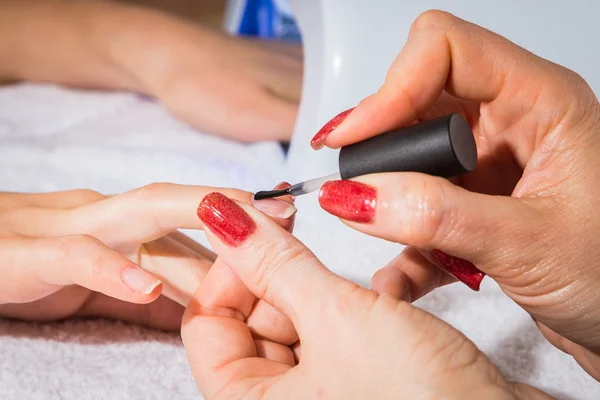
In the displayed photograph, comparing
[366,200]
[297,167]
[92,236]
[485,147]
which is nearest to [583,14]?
[485,147]

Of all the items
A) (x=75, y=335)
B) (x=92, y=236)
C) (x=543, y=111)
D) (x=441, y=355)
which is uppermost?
(x=543, y=111)

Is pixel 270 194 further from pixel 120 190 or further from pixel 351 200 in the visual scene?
pixel 120 190

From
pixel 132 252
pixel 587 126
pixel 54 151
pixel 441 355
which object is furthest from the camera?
pixel 54 151

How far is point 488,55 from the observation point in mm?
514

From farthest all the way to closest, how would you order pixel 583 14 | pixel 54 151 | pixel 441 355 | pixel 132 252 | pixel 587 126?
pixel 54 151, pixel 583 14, pixel 132 252, pixel 587 126, pixel 441 355

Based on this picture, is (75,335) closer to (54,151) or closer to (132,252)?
(132,252)

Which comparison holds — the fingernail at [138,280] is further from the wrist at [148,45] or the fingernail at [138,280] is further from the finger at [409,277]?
the wrist at [148,45]

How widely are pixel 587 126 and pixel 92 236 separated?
42cm

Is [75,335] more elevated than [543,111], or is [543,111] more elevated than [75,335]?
[543,111]

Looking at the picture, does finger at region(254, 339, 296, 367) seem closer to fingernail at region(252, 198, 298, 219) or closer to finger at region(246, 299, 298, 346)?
finger at region(246, 299, 298, 346)

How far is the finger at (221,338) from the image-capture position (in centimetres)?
48

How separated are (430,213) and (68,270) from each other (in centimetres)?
30

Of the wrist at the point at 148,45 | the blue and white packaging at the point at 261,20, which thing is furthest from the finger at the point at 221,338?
the blue and white packaging at the point at 261,20

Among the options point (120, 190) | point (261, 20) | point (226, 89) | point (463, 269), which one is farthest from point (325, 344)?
point (261, 20)
